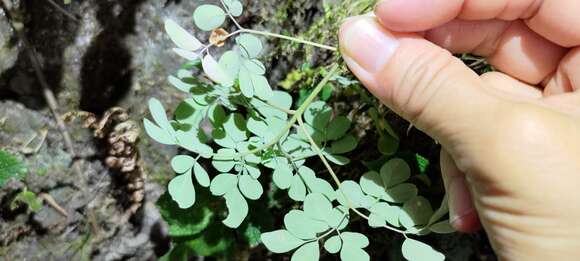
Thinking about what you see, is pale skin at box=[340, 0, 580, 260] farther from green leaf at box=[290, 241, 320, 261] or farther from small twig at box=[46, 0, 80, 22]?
small twig at box=[46, 0, 80, 22]

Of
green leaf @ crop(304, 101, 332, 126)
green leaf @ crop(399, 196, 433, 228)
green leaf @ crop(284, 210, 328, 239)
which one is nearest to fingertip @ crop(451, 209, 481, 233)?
green leaf @ crop(399, 196, 433, 228)

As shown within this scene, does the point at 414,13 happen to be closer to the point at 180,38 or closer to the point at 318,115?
the point at 318,115

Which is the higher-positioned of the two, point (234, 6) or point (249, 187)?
point (234, 6)

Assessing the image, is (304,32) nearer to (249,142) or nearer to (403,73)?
(249,142)

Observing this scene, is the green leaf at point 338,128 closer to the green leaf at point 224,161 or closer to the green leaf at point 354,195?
the green leaf at point 354,195

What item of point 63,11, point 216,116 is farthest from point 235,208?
point 63,11

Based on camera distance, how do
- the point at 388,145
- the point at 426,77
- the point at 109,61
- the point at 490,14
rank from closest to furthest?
the point at 426,77
the point at 490,14
the point at 388,145
the point at 109,61

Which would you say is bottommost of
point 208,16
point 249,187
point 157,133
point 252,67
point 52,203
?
point 52,203
